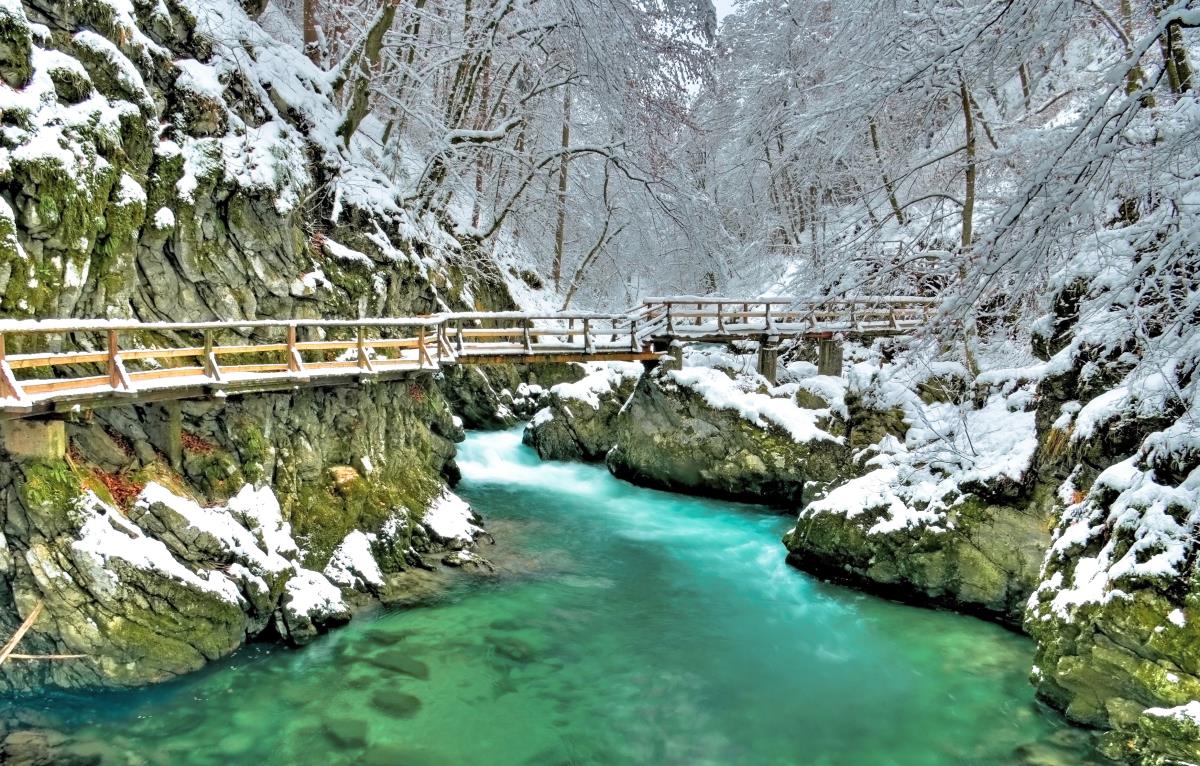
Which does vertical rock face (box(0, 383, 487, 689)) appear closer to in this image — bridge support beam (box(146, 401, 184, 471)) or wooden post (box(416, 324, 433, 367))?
bridge support beam (box(146, 401, 184, 471))

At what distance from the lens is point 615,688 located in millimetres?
8500

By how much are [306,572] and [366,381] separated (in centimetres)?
319

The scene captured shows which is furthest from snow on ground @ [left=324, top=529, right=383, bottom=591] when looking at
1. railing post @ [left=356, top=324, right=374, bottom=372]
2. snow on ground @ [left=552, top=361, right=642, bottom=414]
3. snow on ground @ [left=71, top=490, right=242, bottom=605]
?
snow on ground @ [left=552, top=361, right=642, bottom=414]

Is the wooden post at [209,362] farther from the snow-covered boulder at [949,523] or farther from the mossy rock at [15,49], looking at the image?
the snow-covered boulder at [949,523]

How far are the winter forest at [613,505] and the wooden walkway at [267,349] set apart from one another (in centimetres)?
7

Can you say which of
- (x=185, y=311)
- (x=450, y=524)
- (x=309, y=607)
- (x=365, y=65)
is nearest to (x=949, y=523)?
(x=450, y=524)

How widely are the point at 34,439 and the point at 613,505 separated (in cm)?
1099

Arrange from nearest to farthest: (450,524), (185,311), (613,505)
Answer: (185,311) < (450,524) < (613,505)

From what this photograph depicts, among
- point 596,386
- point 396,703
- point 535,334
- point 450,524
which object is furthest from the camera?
point 596,386

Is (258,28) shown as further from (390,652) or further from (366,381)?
(390,652)

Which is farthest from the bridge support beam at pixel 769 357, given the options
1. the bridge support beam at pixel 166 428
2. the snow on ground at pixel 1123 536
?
the bridge support beam at pixel 166 428

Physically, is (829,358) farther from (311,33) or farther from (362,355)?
(311,33)

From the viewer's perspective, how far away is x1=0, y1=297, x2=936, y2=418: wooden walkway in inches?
280

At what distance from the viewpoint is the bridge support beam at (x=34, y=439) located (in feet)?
23.5
